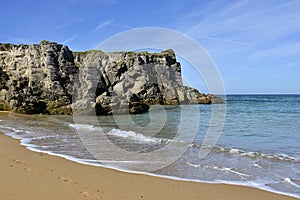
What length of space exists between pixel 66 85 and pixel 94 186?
32.8 metres

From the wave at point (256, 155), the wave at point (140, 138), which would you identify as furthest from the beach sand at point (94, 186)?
the wave at point (140, 138)

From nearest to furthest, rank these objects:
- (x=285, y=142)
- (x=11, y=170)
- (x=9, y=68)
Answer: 1. (x=11, y=170)
2. (x=285, y=142)
3. (x=9, y=68)

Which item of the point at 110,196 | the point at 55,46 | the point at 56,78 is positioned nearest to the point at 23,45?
the point at 55,46

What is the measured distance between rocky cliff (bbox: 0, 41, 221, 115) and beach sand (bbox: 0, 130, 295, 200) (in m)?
21.3

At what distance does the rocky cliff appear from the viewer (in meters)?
30.6

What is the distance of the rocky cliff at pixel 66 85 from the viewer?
30594 mm

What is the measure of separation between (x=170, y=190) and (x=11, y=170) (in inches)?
157

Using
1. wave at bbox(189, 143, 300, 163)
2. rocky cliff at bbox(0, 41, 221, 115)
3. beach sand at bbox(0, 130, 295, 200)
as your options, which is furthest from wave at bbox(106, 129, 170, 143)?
rocky cliff at bbox(0, 41, 221, 115)

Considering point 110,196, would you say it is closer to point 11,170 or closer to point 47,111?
point 11,170

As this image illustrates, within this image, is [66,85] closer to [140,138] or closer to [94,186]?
[140,138]

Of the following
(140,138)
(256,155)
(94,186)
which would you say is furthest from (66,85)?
(94,186)

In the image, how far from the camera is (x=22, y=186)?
5.46m

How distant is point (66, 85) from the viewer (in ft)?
120

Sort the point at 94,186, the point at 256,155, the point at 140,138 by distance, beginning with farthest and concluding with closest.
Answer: the point at 140,138 → the point at 256,155 → the point at 94,186
